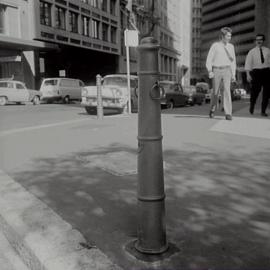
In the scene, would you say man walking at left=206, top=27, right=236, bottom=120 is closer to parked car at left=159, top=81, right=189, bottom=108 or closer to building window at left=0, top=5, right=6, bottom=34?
parked car at left=159, top=81, right=189, bottom=108

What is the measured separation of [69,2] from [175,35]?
47.0 metres

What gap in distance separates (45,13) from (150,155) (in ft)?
123

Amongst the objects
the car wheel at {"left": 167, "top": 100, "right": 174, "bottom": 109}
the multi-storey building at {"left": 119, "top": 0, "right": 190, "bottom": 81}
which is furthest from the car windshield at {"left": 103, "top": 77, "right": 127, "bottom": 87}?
the multi-storey building at {"left": 119, "top": 0, "right": 190, "bottom": 81}

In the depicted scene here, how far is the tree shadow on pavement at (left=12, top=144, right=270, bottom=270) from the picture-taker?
2418 mm

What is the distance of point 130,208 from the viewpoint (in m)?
3.28

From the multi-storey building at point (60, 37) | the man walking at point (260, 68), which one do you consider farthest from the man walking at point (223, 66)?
the multi-storey building at point (60, 37)

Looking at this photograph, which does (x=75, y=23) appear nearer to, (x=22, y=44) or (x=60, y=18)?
(x=60, y=18)

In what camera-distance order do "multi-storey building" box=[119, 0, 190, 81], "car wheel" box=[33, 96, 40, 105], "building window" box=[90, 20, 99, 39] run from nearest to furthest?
"car wheel" box=[33, 96, 40, 105] < "building window" box=[90, 20, 99, 39] < "multi-storey building" box=[119, 0, 190, 81]

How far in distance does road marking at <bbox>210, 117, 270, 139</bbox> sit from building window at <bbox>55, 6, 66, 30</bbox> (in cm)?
3283

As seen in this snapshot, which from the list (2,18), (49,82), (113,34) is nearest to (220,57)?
(49,82)

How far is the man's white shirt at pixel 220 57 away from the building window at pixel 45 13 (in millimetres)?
30361

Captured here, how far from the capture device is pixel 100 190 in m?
3.80

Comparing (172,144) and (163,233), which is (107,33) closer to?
(172,144)

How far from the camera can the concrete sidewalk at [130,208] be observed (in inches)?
94.2
